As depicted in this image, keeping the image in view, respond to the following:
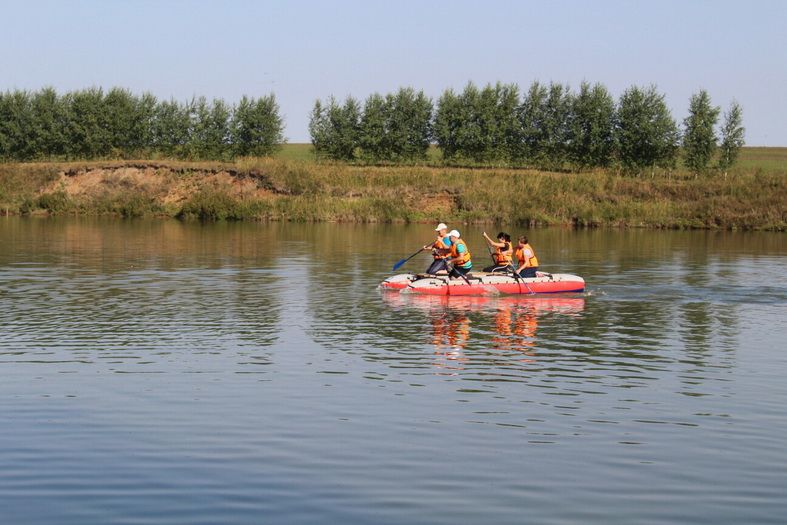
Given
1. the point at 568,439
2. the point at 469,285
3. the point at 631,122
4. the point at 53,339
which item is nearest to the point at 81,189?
the point at 631,122

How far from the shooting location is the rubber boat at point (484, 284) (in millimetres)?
31531

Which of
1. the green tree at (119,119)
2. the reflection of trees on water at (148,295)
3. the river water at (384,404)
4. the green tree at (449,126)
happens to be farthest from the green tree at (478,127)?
the river water at (384,404)

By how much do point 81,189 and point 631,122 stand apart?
151 ft

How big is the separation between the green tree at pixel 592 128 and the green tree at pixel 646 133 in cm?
101

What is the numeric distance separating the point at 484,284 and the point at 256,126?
231 ft

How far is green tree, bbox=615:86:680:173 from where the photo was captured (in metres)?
91.8

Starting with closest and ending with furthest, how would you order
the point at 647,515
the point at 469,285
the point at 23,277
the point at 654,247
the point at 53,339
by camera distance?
1. the point at 647,515
2. the point at 53,339
3. the point at 469,285
4. the point at 23,277
5. the point at 654,247

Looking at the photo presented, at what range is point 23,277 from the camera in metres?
35.8

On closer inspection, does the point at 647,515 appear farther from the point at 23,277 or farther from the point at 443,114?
the point at 443,114

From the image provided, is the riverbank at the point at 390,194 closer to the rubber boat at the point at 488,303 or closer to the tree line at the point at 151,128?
the tree line at the point at 151,128

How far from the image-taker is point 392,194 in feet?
257

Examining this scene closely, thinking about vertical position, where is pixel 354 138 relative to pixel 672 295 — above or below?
above

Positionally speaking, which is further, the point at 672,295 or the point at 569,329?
the point at 672,295

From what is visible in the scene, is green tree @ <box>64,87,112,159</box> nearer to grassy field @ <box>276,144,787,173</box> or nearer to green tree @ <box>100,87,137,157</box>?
green tree @ <box>100,87,137,157</box>
